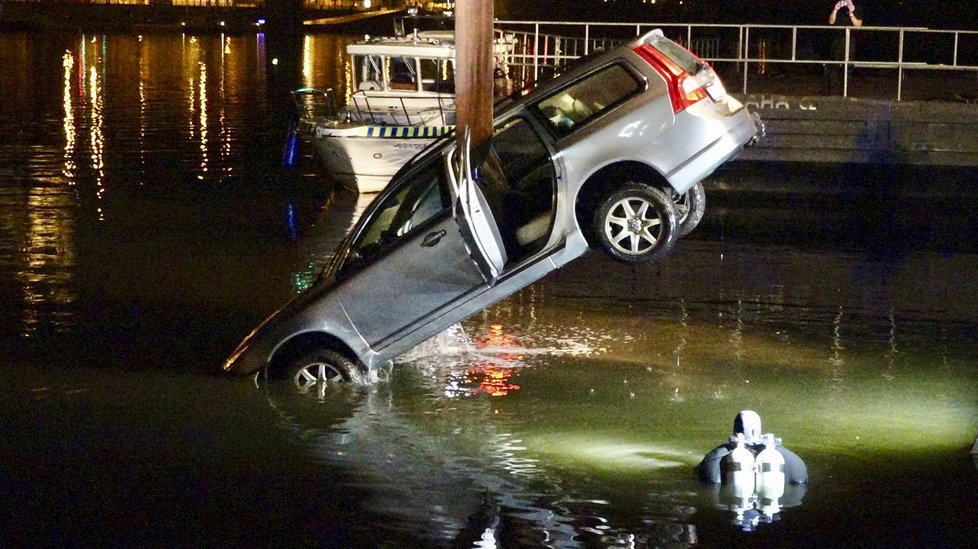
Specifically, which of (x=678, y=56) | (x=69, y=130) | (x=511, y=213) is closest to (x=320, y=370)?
(x=511, y=213)

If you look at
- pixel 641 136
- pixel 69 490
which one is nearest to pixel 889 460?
pixel 641 136

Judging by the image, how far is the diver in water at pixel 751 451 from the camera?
820cm

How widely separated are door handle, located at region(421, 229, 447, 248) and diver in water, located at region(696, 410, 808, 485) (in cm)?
249

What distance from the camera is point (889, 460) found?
8.88m

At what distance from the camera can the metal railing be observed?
21.5 m

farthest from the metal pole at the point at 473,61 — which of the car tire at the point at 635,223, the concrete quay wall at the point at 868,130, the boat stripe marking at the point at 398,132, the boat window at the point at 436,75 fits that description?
the boat window at the point at 436,75

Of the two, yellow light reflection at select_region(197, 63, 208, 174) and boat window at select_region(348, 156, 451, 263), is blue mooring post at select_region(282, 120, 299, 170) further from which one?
boat window at select_region(348, 156, 451, 263)

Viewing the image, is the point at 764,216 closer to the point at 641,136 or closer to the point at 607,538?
the point at 641,136

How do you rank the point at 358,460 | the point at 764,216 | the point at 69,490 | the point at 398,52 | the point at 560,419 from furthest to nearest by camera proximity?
the point at 398,52
the point at 764,216
the point at 560,419
the point at 358,460
the point at 69,490

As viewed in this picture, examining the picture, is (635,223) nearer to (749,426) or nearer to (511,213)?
(511,213)

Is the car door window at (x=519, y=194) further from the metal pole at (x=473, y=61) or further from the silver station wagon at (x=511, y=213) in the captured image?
the metal pole at (x=473, y=61)

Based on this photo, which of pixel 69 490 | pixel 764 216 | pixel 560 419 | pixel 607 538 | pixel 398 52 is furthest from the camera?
pixel 398 52

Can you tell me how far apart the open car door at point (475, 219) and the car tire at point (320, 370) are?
4.28 feet

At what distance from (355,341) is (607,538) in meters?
3.23
